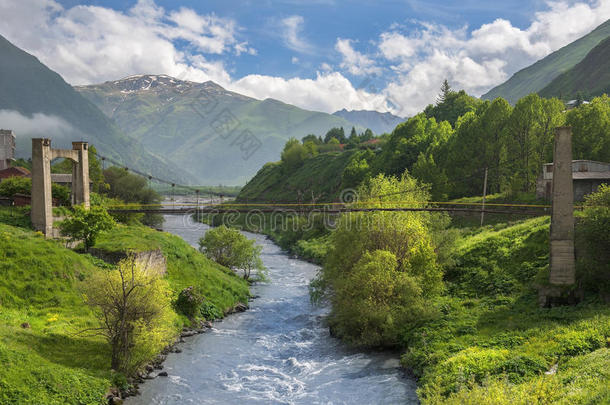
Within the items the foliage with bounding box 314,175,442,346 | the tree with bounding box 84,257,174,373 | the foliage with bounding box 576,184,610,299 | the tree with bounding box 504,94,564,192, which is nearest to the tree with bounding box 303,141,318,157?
the tree with bounding box 504,94,564,192

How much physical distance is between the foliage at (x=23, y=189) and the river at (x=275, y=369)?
20.2 metres

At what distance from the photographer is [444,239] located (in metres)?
43.7

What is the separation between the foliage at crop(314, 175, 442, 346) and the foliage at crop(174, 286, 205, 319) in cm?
1113

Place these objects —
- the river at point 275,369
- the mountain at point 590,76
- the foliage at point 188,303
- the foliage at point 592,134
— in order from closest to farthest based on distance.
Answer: the river at point 275,369 → the foliage at point 188,303 → the foliage at point 592,134 → the mountain at point 590,76

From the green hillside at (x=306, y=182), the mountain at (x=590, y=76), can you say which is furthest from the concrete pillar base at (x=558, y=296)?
the mountain at (x=590, y=76)

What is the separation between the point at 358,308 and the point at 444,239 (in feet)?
48.5

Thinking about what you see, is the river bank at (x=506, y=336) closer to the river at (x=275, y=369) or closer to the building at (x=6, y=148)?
the river at (x=275, y=369)

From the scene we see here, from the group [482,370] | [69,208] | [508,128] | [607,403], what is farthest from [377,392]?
[508,128]

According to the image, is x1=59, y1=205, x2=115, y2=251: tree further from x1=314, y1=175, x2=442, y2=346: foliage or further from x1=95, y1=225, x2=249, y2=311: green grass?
x1=314, y1=175, x2=442, y2=346: foliage

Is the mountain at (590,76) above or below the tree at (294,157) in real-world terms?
above

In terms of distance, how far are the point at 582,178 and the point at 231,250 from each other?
40.5 m

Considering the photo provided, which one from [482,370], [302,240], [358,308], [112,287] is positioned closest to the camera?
[482,370]

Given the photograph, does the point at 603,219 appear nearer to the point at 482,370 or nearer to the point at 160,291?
the point at 482,370

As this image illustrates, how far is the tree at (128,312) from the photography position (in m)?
26.5
